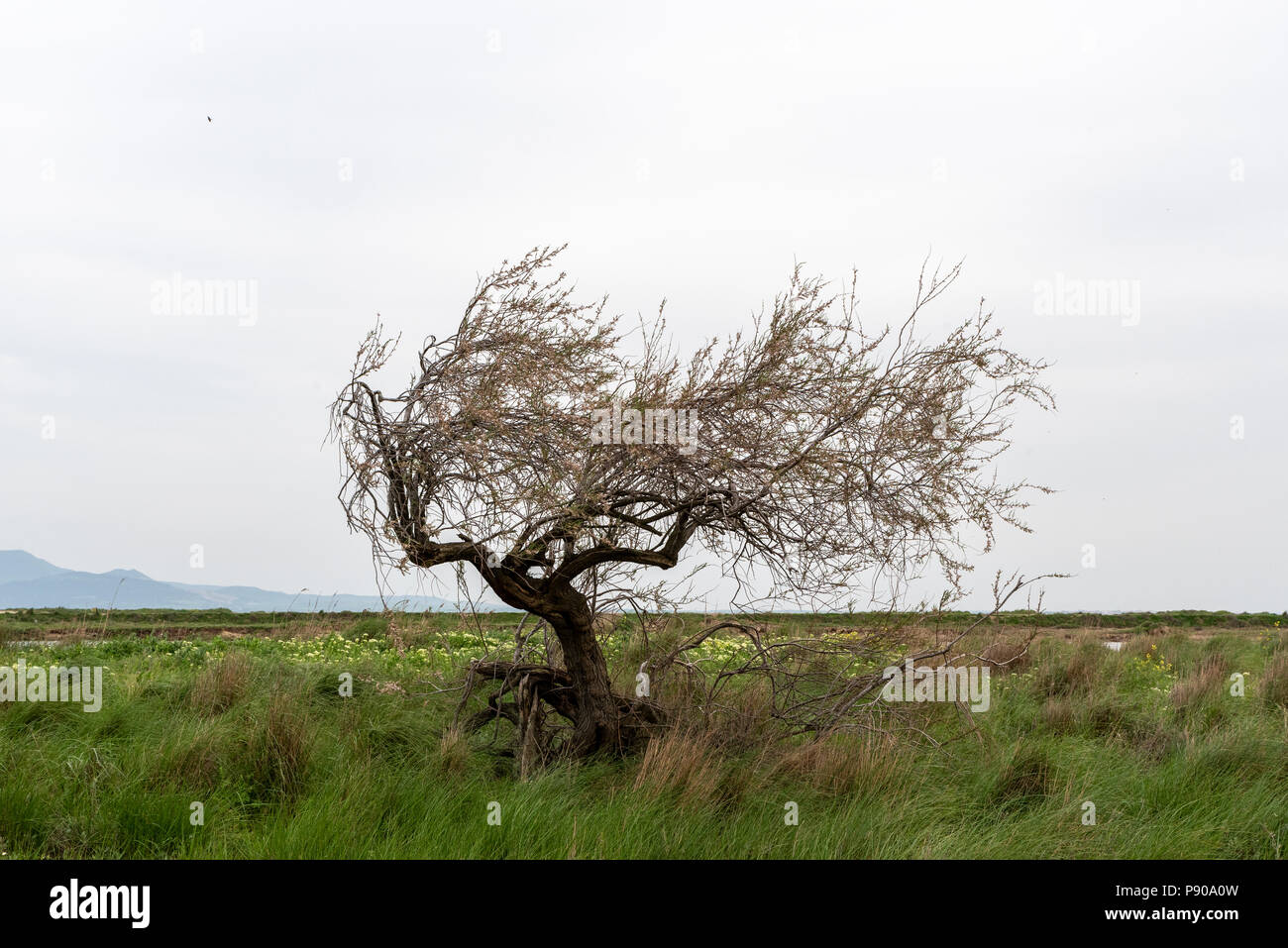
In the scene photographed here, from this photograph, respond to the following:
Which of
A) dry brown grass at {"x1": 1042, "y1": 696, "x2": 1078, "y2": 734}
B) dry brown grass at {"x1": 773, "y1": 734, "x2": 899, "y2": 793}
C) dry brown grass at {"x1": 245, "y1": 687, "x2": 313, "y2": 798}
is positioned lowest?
dry brown grass at {"x1": 1042, "y1": 696, "x2": 1078, "y2": 734}

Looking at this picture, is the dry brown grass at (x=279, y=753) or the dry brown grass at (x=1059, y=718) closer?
the dry brown grass at (x=279, y=753)

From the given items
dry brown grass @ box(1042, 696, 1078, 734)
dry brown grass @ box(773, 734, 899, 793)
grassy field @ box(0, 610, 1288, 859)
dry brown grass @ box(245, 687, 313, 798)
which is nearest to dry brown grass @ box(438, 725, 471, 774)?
grassy field @ box(0, 610, 1288, 859)

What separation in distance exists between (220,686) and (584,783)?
11.4 feet

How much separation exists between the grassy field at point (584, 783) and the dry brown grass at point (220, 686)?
0.02m

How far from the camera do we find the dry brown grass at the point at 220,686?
7555 millimetres

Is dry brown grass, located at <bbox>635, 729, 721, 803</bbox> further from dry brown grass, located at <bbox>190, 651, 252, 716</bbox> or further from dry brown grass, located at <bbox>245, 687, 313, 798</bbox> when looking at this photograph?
dry brown grass, located at <bbox>190, 651, 252, 716</bbox>

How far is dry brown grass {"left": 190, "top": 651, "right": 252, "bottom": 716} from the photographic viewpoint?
7555 mm

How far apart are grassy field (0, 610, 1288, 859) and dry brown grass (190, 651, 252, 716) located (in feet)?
0.07

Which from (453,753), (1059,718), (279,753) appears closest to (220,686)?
(279,753)

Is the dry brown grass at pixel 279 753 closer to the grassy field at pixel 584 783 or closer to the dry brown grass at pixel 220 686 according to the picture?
the grassy field at pixel 584 783

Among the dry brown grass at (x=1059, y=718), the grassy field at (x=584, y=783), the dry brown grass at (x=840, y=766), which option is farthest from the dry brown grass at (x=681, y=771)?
the dry brown grass at (x=1059, y=718)

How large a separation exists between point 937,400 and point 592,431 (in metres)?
2.61

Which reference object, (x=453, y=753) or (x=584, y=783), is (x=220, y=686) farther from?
(x=584, y=783)
